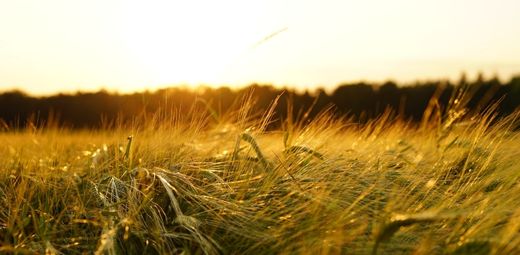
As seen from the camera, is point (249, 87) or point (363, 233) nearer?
point (363, 233)

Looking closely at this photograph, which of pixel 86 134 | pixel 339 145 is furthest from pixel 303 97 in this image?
pixel 339 145

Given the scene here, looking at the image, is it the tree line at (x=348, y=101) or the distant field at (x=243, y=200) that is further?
the tree line at (x=348, y=101)

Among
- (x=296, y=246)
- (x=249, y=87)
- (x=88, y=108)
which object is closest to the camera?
(x=296, y=246)

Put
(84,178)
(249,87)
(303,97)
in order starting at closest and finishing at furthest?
1. (84,178)
2. (249,87)
3. (303,97)

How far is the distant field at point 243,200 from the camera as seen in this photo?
1.72m

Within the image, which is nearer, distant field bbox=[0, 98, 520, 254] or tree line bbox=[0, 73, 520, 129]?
distant field bbox=[0, 98, 520, 254]

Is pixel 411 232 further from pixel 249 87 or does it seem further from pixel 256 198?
pixel 249 87

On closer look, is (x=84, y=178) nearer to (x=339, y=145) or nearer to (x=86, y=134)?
(x=339, y=145)

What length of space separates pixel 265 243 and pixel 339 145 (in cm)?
147

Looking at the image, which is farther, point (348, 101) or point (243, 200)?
point (348, 101)

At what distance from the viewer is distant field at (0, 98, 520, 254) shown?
1720 millimetres

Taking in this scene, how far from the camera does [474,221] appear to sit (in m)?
1.96

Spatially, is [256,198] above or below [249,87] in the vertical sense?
below

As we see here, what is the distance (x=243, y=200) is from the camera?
2045 mm
